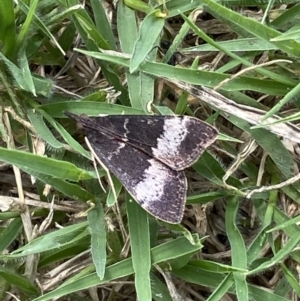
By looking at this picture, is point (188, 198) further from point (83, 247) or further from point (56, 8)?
point (56, 8)

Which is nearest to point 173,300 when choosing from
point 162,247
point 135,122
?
point 162,247

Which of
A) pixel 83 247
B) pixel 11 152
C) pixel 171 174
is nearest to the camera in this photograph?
pixel 11 152

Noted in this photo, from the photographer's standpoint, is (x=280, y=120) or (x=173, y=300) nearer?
(x=280, y=120)
